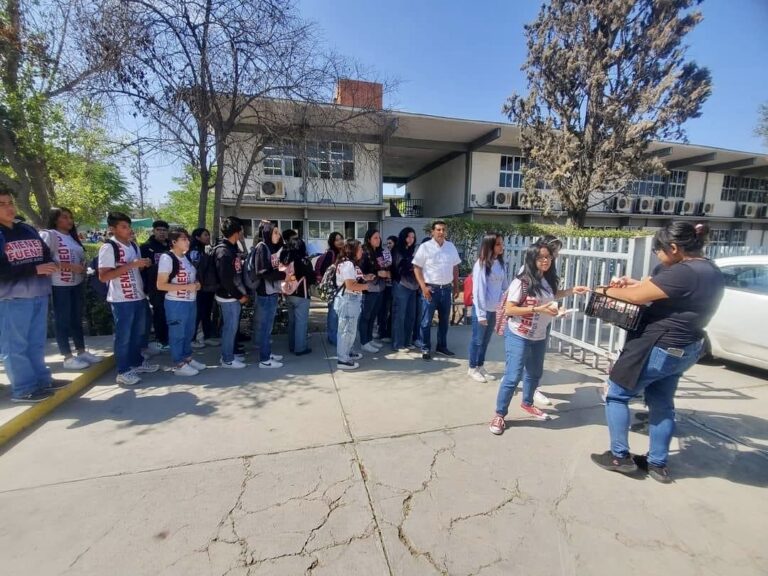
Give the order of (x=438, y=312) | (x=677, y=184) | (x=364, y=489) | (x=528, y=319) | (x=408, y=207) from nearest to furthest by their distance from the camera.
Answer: (x=364, y=489) → (x=528, y=319) → (x=438, y=312) → (x=677, y=184) → (x=408, y=207)

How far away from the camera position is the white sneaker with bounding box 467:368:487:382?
409 cm

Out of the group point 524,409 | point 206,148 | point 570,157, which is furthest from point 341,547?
point 570,157

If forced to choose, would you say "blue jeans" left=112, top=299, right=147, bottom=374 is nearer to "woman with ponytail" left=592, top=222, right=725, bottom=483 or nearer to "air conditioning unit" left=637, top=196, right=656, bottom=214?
"woman with ponytail" left=592, top=222, right=725, bottom=483

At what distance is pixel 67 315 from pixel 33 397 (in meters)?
1.19

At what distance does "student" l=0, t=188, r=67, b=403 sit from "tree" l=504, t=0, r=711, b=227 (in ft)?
41.7

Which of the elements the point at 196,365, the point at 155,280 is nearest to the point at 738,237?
the point at 196,365

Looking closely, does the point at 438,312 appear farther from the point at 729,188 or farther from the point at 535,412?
the point at 729,188

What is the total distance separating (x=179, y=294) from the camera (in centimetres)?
396

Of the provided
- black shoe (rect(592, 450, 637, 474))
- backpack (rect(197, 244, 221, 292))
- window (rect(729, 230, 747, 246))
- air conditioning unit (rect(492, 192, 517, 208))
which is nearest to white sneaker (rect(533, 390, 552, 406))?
black shoe (rect(592, 450, 637, 474))

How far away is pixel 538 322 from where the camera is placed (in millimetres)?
2922

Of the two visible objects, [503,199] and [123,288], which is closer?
[123,288]

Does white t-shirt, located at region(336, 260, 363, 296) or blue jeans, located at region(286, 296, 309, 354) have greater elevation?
white t-shirt, located at region(336, 260, 363, 296)

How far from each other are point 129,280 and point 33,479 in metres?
2.00

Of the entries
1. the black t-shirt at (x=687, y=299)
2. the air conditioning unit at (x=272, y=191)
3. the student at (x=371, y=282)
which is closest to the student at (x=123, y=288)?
the student at (x=371, y=282)
